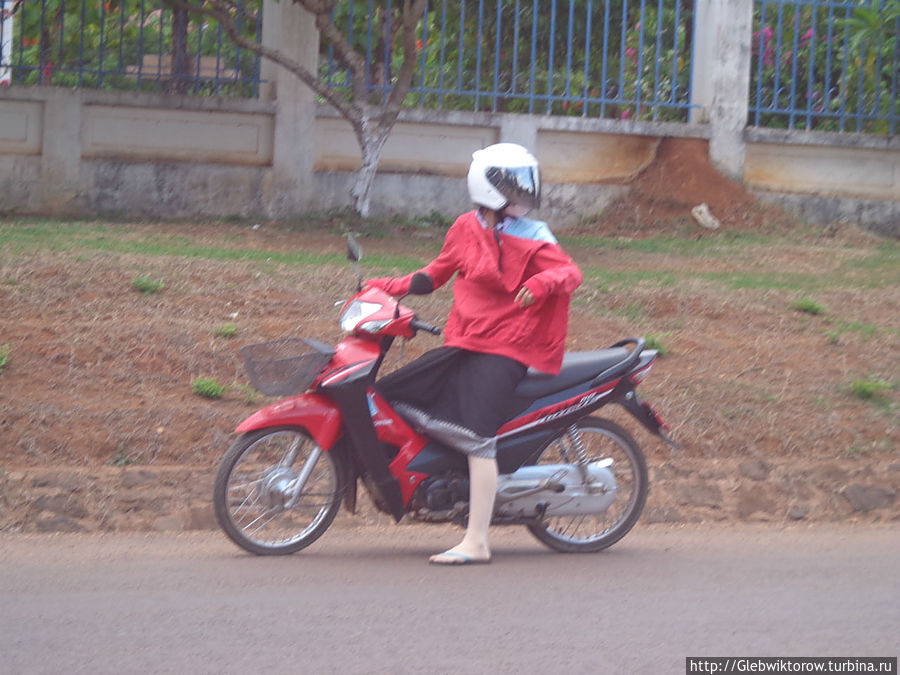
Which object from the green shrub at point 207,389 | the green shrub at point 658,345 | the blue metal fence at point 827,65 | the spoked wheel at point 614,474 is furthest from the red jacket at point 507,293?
the blue metal fence at point 827,65

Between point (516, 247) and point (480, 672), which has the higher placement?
point (516, 247)

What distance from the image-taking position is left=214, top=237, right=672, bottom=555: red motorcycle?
4984 millimetres

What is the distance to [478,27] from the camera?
1191 centimetres

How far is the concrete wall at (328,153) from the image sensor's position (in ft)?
35.9

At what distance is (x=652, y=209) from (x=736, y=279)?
9.52ft

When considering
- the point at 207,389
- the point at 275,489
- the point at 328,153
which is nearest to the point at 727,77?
the point at 328,153

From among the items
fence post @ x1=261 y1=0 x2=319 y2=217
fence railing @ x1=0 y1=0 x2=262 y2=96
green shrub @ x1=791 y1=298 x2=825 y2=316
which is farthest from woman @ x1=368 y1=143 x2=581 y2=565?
fence railing @ x1=0 y1=0 x2=262 y2=96

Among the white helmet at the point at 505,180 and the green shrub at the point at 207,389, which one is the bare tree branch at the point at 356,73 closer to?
the green shrub at the point at 207,389

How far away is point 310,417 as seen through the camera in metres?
5.02

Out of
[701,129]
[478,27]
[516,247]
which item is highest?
[478,27]

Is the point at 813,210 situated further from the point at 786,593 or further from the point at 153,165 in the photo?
the point at 786,593

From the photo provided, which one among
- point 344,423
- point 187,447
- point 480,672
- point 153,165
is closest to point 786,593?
point 480,672

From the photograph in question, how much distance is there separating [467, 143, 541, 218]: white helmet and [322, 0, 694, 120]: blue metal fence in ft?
22.0

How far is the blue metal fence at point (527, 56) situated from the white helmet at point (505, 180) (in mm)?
6715
